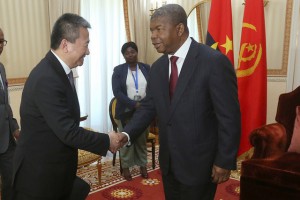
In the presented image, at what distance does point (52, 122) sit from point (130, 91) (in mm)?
2197

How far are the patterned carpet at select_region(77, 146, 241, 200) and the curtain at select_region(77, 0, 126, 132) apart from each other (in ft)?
2.92

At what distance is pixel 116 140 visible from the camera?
209cm

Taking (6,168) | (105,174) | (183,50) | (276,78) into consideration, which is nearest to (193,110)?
(183,50)

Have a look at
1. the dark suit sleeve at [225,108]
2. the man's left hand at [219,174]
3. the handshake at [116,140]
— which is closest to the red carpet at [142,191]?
the handshake at [116,140]

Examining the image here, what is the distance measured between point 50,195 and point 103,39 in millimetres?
3311

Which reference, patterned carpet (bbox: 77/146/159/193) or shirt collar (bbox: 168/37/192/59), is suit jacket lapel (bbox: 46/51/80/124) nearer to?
shirt collar (bbox: 168/37/192/59)

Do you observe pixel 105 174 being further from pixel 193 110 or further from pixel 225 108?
pixel 225 108

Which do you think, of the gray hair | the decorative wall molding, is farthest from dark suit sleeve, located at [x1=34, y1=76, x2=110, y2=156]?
the decorative wall molding

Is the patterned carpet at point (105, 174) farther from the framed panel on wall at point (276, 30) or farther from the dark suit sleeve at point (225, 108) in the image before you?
the framed panel on wall at point (276, 30)

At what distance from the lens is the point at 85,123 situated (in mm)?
4531

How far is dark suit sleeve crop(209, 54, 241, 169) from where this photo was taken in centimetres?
166

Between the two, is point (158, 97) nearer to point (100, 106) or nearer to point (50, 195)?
point (50, 195)

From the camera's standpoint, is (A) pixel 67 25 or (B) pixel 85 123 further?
(B) pixel 85 123

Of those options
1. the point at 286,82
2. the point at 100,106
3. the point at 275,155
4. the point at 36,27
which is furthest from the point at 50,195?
the point at 286,82
